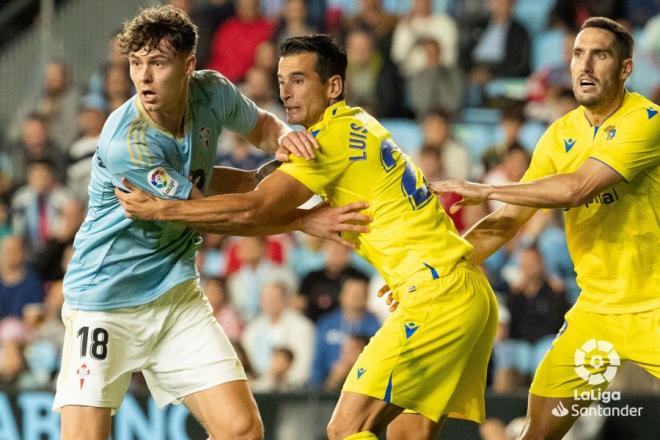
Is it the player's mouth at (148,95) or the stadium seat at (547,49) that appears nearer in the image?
the player's mouth at (148,95)

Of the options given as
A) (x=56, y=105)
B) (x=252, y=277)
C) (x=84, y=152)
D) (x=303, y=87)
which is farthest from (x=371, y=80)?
(x=303, y=87)

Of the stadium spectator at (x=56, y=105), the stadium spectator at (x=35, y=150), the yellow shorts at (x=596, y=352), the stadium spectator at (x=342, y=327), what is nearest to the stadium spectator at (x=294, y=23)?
the stadium spectator at (x=56, y=105)

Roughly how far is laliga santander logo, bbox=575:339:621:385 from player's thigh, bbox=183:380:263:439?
5.49 feet

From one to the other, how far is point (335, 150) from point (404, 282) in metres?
0.68

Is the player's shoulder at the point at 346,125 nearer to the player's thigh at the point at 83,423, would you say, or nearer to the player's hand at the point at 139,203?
the player's hand at the point at 139,203

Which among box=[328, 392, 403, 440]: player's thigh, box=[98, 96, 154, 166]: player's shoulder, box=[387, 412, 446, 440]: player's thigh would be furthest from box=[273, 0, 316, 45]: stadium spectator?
box=[328, 392, 403, 440]: player's thigh

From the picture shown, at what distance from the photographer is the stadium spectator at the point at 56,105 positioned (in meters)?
12.5

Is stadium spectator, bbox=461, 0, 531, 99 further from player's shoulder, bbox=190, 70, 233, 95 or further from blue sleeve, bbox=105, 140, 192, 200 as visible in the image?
blue sleeve, bbox=105, 140, 192, 200

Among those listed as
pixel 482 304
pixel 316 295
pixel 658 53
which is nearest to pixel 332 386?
pixel 316 295

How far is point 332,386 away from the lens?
921 cm

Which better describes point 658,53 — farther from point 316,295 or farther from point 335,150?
point 335,150

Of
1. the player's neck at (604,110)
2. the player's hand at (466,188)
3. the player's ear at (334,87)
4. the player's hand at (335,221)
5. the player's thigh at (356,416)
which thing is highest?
the player's ear at (334,87)

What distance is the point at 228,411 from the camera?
591 centimetres

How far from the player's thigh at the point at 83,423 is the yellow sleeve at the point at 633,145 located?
2.73 metres
